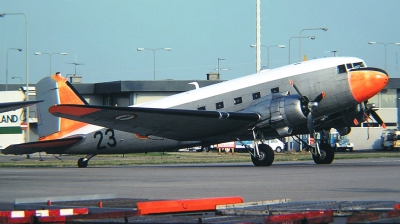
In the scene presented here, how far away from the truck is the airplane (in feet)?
122

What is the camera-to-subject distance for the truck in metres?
59.7

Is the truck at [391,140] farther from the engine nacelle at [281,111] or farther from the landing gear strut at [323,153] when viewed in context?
the engine nacelle at [281,111]

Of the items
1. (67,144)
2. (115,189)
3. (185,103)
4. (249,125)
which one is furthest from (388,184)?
(67,144)

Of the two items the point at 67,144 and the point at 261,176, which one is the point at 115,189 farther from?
the point at 67,144

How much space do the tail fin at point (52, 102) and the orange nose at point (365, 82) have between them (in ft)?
36.8

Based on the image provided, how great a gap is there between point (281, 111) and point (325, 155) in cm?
358

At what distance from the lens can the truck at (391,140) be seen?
59.7m

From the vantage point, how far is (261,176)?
17.5 m

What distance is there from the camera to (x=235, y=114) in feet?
72.5

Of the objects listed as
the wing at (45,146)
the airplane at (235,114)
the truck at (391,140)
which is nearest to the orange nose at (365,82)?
the airplane at (235,114)

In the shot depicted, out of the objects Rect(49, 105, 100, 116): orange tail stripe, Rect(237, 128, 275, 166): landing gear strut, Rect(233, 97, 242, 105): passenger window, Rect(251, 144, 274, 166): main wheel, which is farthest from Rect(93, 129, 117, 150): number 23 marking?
Rect(251, 144, 274, 166): main wheel

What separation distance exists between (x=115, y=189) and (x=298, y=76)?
1071 centimetres

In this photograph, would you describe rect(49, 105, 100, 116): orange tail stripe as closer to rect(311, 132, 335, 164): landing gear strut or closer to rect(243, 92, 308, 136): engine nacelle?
rect(243, 92, 308, 136): engine nacelle

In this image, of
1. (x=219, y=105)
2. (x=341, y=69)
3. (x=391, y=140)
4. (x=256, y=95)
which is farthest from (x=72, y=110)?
(x=391, y=140)
